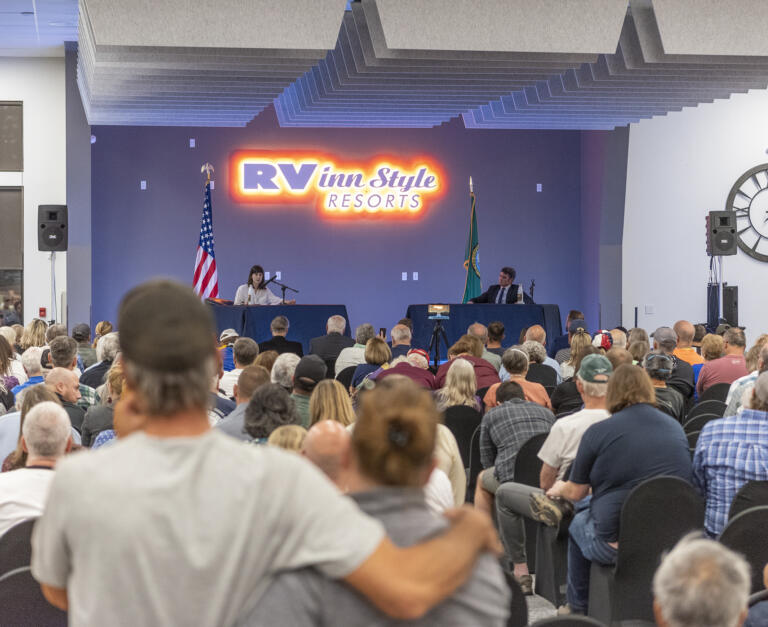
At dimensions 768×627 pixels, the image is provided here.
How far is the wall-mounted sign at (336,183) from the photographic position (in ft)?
51.3

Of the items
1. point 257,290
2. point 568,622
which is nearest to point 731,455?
point 568,622

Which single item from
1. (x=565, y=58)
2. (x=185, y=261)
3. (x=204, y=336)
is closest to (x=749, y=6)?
(x=565, y=58)

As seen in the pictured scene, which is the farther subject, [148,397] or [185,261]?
[185,261]

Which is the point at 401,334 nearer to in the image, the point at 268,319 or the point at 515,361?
the point at 515,361

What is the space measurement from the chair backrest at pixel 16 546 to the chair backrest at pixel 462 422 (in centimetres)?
320

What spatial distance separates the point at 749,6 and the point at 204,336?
10.3m

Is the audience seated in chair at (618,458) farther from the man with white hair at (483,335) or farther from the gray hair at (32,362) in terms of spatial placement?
the man with white hair at (483,335)

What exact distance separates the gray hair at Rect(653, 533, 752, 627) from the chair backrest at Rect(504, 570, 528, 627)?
0.80m

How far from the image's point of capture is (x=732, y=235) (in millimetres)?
14031

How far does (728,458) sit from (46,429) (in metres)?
2.37

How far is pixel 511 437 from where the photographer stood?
5.13 meters

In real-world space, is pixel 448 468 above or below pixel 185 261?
below

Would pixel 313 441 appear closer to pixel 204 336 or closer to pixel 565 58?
pixel 204 336

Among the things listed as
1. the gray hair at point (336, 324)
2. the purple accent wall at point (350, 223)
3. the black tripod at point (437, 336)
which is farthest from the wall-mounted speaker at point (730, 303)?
the gray hair at point (336, 324)
